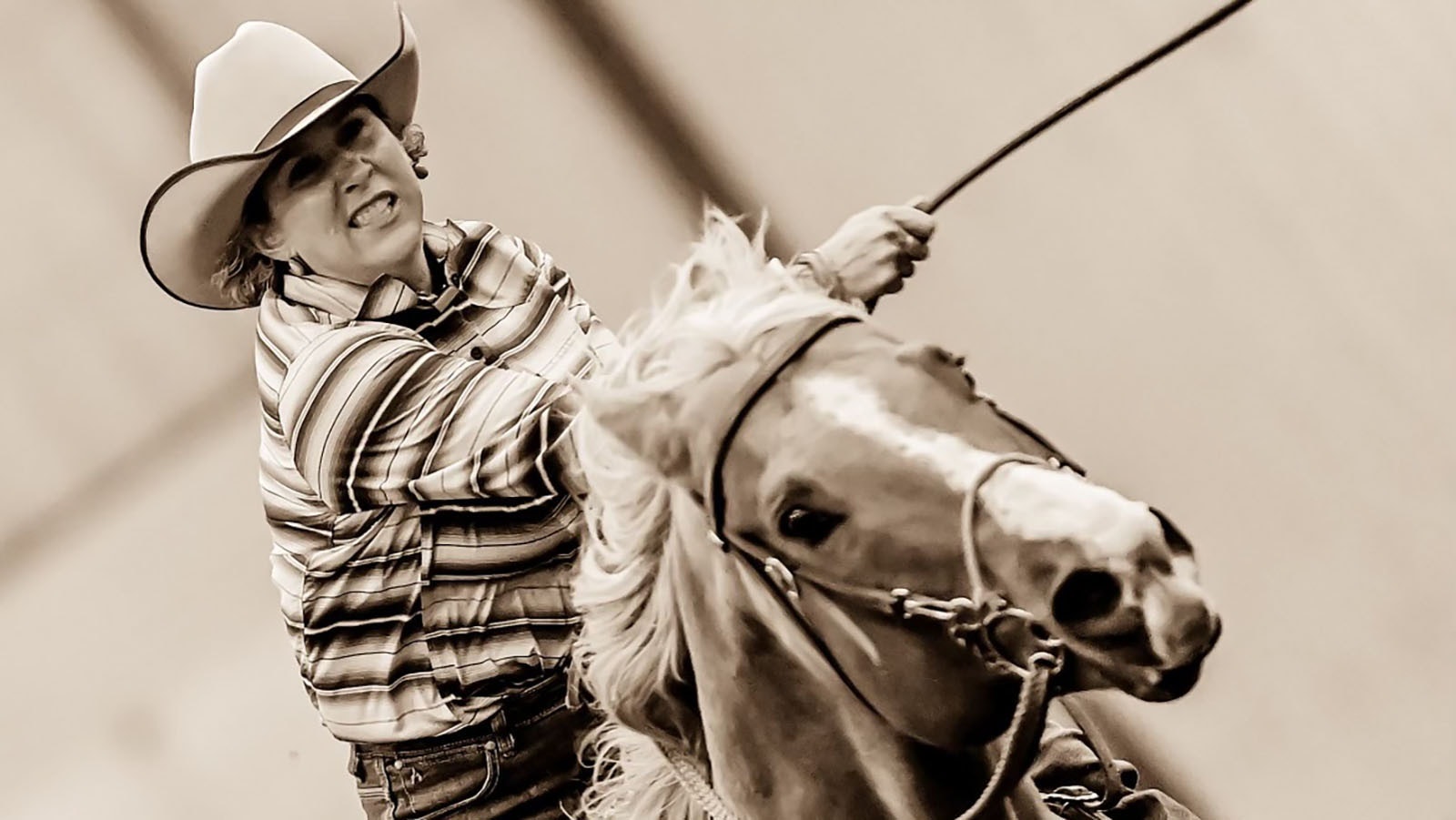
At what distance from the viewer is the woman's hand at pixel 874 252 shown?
89cm

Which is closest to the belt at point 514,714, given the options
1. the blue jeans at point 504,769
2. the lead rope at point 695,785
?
the blue jeans at point 504,769

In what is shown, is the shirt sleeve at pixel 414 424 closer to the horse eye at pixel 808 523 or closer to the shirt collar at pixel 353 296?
the shirt collar at pixel 353 296

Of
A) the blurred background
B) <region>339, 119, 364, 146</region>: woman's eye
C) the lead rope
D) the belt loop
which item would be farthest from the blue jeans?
the blurred background

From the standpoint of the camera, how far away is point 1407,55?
130cm

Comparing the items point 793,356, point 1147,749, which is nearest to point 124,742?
point 1147,749

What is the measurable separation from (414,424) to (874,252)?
0.35 metres

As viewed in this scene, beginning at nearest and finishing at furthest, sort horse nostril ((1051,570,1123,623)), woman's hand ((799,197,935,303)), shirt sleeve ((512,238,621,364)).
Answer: horse nostril ((1051,570,1123,623)) < woman's hand ((799,197,935,303)) < shirt sleeve ((512,238,621,364))

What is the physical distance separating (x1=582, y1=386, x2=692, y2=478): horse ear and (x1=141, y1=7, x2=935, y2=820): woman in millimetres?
225

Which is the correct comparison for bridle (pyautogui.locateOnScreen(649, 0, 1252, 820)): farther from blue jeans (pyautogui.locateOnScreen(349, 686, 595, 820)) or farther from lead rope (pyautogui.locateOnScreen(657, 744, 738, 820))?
blue jeans (pyautogui.locateOnScreen(349, 686, 595, 820))

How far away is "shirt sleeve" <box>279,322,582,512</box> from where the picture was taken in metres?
0.93

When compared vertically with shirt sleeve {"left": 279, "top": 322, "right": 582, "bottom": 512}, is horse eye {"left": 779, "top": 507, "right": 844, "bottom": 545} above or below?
below

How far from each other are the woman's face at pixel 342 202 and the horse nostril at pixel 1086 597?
2.21ft

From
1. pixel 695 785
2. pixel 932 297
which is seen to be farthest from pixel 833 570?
pixel 932 297

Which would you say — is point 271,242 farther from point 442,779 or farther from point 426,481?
point 442,779
